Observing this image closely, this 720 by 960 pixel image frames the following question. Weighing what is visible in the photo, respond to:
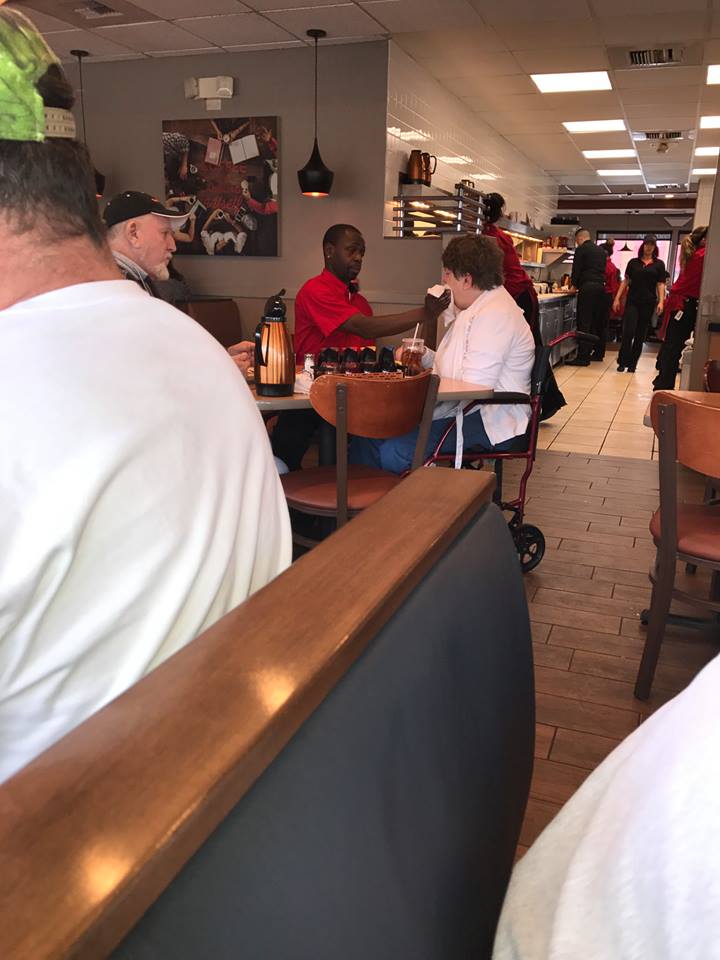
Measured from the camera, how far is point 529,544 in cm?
340

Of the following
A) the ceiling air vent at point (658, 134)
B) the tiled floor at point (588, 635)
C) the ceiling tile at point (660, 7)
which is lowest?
the tiled floor at point (588, 635)

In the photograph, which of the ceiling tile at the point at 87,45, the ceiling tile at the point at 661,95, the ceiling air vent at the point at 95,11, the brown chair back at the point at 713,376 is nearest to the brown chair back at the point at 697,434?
the brown chair back at the point at 713,376

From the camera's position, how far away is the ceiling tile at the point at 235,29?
17.8 feet

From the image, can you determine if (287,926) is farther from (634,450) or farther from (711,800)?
(634,450)

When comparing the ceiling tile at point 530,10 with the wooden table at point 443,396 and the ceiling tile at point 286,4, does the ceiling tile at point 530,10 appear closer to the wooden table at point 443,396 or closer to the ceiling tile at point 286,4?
the ceiling tile at point 286,4

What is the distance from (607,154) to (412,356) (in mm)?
9529

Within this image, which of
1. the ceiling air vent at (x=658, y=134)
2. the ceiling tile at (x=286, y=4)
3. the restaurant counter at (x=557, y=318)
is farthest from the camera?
the restaurant counter at (x=557, y=318)

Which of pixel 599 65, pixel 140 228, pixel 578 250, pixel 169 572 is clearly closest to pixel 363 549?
pixel 169 572

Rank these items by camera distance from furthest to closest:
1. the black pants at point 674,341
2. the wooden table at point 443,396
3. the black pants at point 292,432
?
the black pants at point 674,341 → the black pants at point 292,432 → the wooden table at point 443,396

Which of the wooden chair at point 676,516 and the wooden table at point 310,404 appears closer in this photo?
the wooden chair at point 676,516

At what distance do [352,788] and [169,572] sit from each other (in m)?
0.33

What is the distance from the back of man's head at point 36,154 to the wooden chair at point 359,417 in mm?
1533

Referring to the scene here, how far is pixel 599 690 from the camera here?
95.7 inches

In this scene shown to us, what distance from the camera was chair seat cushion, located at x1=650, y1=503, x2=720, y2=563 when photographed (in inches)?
88.1
